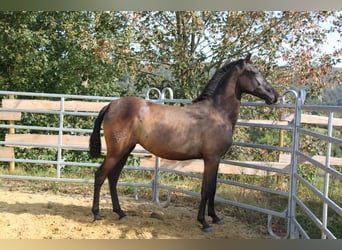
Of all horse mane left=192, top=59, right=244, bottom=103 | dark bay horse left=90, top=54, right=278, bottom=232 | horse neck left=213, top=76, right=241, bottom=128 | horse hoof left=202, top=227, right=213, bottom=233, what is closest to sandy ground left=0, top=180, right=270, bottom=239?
horse hoof left=202, top=227, right=213, bottom=233

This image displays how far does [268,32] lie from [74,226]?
157 inches

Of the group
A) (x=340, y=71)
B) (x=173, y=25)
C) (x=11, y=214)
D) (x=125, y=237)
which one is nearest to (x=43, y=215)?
(x=11, y=214)

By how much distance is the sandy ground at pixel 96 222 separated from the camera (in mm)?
3074

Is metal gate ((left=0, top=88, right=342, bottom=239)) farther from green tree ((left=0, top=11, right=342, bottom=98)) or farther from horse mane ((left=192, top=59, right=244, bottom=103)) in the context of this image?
green tree ((left=0, top=11, right=342, bottom=98))

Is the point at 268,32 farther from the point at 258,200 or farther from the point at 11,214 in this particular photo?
the point at 11,214

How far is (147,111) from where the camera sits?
10.7 ft

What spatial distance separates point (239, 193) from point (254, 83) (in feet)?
5.33

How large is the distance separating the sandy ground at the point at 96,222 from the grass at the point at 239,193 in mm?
257

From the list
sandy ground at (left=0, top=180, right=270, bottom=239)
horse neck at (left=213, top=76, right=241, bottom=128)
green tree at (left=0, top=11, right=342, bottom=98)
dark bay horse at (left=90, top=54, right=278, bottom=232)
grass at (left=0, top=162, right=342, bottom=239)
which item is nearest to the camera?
sandy ground at (left=0, top=180, right=270, bottom=239)

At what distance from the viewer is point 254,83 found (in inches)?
133

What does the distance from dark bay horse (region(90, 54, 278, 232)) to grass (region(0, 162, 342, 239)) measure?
81cm

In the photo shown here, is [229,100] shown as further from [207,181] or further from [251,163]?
[251,163]

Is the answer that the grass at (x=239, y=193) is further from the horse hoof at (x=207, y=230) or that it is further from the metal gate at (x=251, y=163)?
the horse hoof at (x=207, y=230)

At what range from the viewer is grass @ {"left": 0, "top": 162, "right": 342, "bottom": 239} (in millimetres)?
3758
